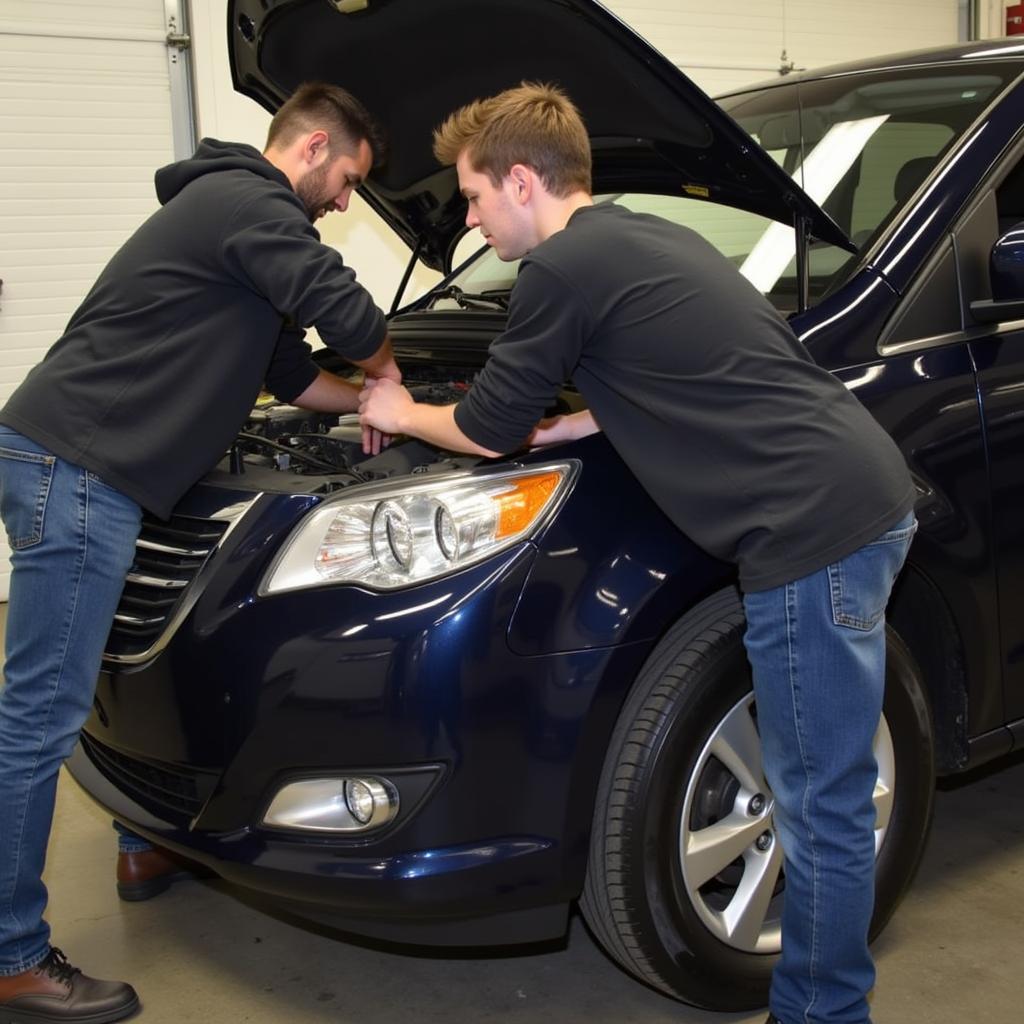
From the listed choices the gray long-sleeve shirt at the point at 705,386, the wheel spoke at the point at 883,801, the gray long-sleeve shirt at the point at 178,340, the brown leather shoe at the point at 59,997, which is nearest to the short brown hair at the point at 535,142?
the gray long-sleeve shirt at the point at 705,386

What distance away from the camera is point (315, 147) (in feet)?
7.99

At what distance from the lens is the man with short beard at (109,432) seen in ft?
7.28

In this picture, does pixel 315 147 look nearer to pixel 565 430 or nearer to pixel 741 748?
pixel 565 430

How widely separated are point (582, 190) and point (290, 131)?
0.72m

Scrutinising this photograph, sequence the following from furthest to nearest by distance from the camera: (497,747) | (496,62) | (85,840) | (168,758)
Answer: (85,840) < (496,62) < (168,758) < (497,747)

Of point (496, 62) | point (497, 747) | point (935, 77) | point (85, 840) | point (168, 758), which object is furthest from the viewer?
point (85, 840)

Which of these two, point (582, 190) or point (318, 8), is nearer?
point (582, 190)

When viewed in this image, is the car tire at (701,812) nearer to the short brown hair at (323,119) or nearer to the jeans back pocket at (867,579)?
the jeans back pocket at (867,579)

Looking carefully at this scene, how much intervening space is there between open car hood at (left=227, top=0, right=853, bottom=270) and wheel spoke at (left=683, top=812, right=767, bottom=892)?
1061mm

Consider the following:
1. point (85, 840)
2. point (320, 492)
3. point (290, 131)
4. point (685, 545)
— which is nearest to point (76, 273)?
point (85, 840)

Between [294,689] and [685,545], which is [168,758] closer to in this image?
[294,689]

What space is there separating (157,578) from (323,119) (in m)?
0.91

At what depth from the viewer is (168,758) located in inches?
86.0

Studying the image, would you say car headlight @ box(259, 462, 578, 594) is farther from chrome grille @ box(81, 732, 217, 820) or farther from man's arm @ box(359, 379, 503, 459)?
chrome grille @ box(81, 732, 217, 820)
